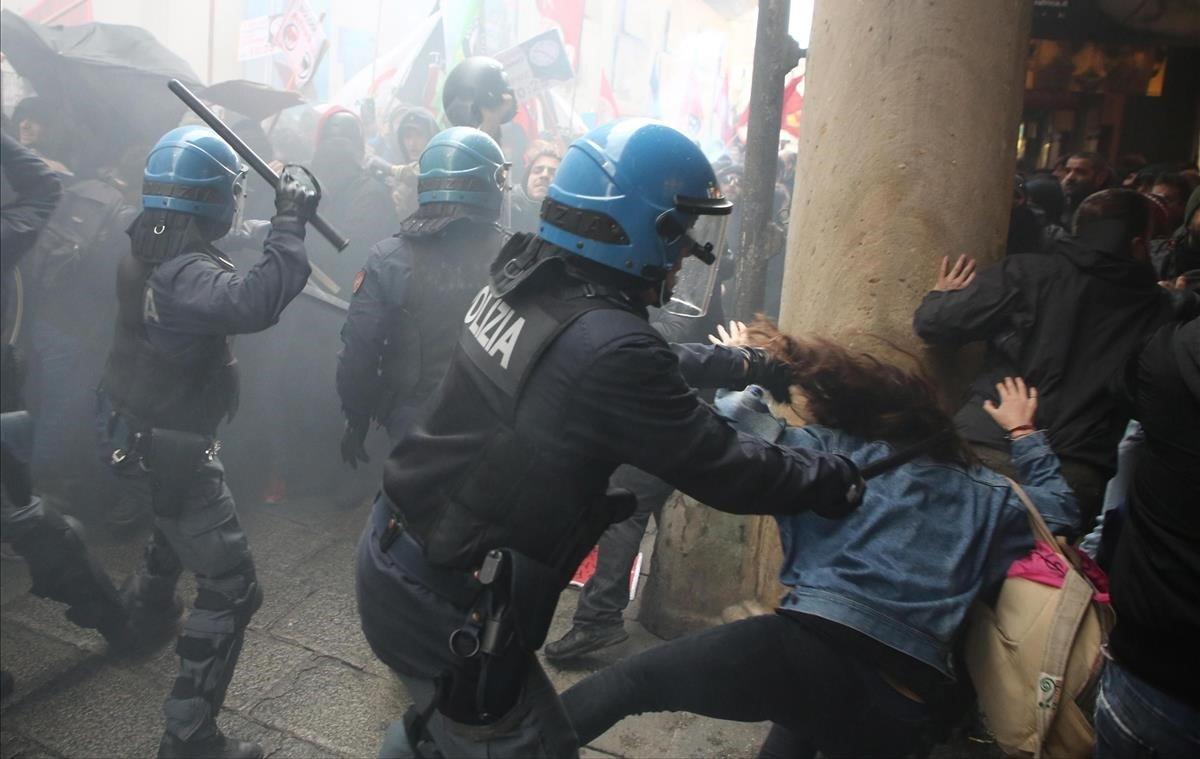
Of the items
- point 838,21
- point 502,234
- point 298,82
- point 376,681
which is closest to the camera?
point 838,21

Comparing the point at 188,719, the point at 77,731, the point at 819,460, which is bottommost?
the point at 77,731

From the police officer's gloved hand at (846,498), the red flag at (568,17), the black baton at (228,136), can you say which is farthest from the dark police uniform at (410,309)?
the red flag at (568,17)

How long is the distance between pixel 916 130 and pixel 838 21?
492mm

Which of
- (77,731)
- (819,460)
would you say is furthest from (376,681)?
(819,460)

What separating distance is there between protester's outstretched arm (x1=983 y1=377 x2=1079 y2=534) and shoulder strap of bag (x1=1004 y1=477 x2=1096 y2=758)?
0.34 m

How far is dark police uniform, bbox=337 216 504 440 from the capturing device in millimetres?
3496

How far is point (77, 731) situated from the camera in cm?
313

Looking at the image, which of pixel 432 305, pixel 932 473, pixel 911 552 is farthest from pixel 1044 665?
pixel 432 305

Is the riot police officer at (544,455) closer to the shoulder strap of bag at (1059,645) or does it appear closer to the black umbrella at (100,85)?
the shoulder strap of bag at (1059,645)

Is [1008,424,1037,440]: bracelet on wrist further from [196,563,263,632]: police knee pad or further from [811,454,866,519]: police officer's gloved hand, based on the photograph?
[196,563,263,632]: police knee pad

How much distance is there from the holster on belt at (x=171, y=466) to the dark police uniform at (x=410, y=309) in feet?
2.20

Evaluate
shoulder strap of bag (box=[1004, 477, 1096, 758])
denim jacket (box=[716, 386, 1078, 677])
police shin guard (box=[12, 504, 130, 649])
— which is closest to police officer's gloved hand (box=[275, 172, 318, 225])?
police shin guard (box=[12, 504, 130, 649])

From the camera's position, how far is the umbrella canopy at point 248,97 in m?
6.39

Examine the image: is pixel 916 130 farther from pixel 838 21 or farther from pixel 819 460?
pixel 819 460
